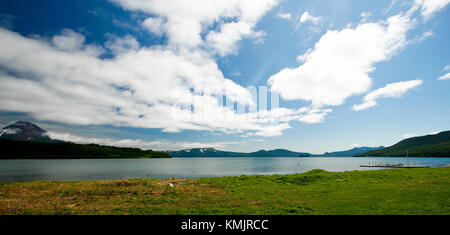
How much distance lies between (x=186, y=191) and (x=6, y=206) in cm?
1430

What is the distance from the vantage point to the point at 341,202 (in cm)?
1638

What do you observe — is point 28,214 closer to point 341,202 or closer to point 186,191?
point 186,191

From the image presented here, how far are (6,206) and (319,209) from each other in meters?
22.9
